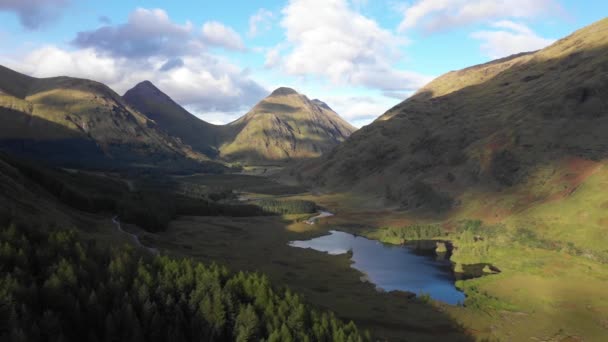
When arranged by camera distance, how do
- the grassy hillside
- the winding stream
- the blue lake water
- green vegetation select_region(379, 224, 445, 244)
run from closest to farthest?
the grassy hillside < the blue lake water < the winding stream < green vegetation select_region(379, 224, 445, 244)

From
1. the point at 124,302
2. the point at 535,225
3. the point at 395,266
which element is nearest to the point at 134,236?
the point at 395,266

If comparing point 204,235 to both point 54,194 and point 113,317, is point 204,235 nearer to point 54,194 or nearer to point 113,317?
point 54,194

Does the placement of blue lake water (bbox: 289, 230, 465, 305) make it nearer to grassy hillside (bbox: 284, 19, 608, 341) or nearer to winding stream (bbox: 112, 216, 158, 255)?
grassy hillside (bbox: 284, 19, 608, 341)

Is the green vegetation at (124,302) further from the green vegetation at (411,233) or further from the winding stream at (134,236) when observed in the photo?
the green vegetation at (411,233)

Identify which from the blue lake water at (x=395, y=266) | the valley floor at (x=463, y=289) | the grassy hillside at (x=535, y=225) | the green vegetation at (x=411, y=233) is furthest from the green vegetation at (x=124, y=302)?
the green vegetation at (x=411, y=233)

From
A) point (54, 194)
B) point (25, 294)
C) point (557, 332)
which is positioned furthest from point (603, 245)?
point (54, 194)

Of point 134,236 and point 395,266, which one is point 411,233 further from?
point 134,236

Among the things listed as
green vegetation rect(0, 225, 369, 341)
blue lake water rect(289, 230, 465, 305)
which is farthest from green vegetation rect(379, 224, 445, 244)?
green vegetation rect(0, 225, 369, 341)
